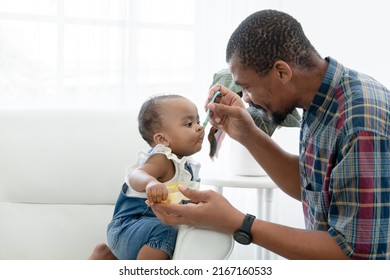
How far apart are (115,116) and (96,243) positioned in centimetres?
44

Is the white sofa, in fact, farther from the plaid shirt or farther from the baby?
the plaid shirt

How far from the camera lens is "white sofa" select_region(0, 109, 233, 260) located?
64.7 inches

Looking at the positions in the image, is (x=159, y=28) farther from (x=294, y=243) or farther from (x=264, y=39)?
(x=294, y=243)

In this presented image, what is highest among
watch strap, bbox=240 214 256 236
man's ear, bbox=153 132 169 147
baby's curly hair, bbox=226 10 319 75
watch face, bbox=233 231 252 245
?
baby's curly hair, bbox=226 10 319 75

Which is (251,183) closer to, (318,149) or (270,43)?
(318,149)

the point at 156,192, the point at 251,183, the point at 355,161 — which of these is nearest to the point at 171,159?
the point at 156,192

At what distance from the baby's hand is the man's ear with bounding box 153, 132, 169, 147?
0.83 ft

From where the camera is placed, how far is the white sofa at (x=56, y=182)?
5.40 ft

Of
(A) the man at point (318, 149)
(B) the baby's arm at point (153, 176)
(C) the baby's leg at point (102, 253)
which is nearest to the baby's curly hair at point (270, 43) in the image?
(A) the man at point (318, 149)

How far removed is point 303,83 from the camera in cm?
127

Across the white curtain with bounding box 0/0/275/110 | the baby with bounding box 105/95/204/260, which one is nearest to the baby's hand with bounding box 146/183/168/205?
the baby with bounding box 105/95/204/260

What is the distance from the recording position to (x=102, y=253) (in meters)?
1.51

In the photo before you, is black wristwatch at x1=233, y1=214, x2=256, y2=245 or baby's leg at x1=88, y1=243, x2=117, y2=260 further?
baby's leg at x1=88, y1=243, x2=117, y2=260

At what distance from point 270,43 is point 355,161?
361 mm
